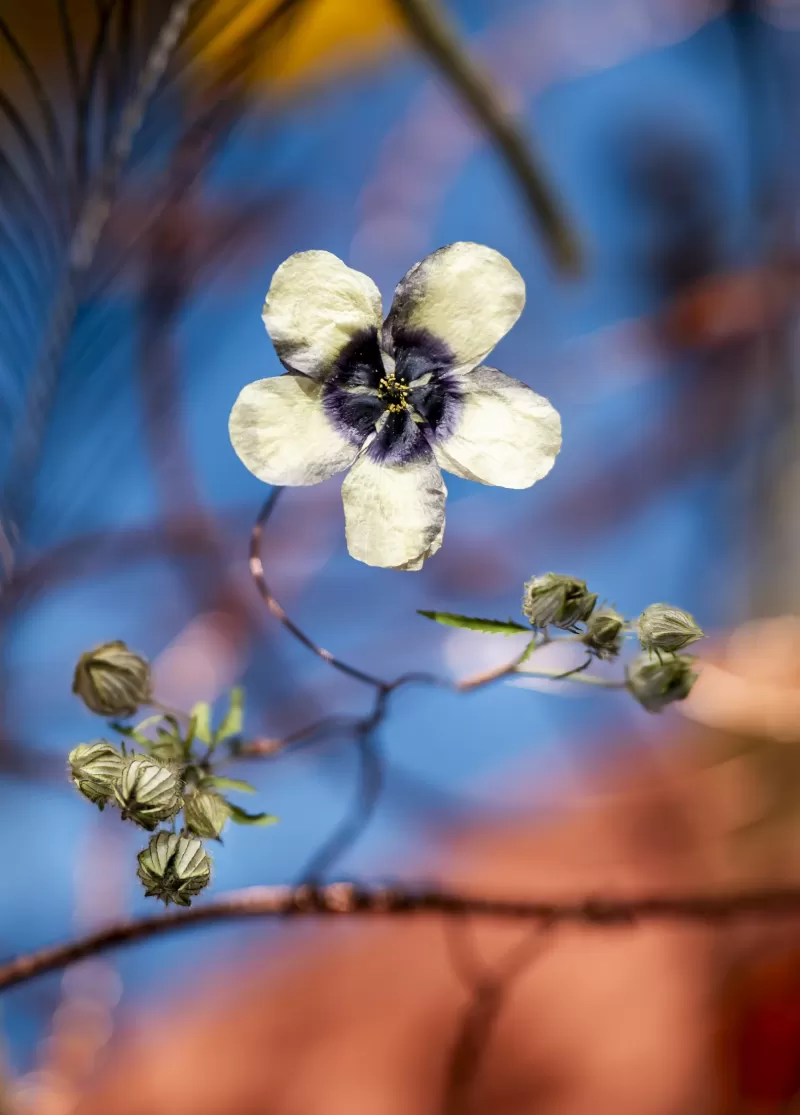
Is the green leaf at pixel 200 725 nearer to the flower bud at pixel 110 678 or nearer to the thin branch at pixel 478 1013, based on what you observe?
the flower bud at pixel 110 678

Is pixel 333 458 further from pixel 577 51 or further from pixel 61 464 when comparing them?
pixel 577 51

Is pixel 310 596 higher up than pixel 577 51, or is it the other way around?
pixel 577 51

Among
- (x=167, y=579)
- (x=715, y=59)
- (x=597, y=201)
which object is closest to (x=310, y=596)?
(x=167, y=579)

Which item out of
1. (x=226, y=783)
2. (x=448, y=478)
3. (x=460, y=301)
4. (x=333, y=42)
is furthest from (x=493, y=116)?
(x=226, y=783)

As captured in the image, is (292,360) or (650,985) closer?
(292,360)

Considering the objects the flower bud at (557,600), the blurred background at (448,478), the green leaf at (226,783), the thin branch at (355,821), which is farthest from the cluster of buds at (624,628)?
the blurred background at (448,478)

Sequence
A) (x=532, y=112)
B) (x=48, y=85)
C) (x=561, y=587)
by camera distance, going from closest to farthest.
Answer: (x=561, y=587) → (x=48, y=85) → (x=532, y=112)

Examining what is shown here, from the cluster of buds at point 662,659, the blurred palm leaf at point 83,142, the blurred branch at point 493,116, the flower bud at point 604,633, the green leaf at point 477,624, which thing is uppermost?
the blurred branch at point 493,116
